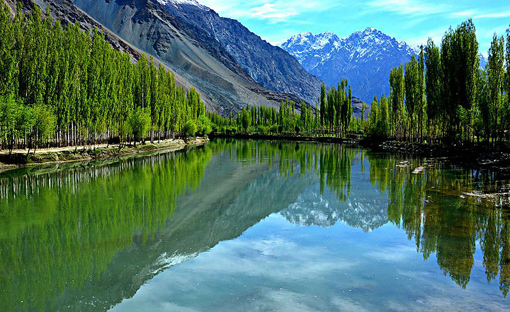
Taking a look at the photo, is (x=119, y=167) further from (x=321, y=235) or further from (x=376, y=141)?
(x=376, y=141)

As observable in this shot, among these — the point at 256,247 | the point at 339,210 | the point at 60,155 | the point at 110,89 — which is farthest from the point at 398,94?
the point at 256,247

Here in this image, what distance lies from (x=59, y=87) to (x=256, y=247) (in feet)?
150

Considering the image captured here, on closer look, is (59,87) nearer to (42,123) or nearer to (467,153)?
(42,123)

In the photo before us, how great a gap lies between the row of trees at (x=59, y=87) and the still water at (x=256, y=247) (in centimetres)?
1671

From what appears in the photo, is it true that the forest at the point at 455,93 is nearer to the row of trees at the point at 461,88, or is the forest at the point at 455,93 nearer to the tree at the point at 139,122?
the row of trees at the point at 461,88

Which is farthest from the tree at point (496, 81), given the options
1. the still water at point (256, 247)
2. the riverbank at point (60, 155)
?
the riverbank at point (60, 155)

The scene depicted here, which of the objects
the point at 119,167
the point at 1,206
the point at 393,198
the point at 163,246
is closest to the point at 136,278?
the point at 163,246

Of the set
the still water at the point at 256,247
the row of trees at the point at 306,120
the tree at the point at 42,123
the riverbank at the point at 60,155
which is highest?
the row of trees at the point at 306,120

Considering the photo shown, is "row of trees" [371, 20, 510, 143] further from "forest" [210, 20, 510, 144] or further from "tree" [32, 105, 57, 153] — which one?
"tree" [32, 105, 57, 153]

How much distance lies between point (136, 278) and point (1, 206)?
47.4ft

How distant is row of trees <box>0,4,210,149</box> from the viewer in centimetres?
4369

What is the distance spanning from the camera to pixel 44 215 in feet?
65.7

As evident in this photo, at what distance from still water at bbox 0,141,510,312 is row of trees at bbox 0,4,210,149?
16706 mm

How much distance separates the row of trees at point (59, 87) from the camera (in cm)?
4369
